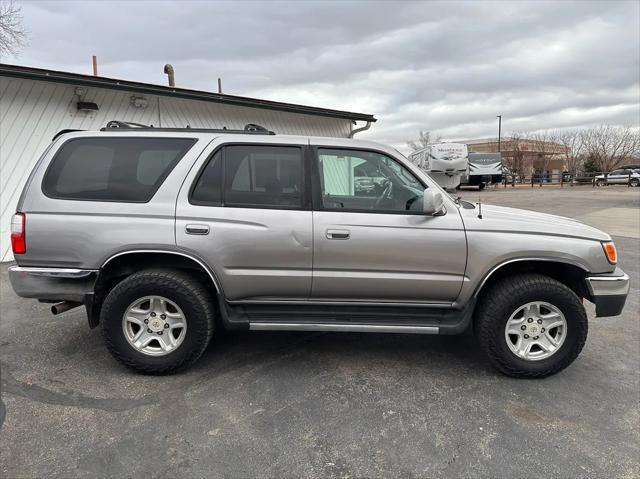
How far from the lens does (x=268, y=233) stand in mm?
3113

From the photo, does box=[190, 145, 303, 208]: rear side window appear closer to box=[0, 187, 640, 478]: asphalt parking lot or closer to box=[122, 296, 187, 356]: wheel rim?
box=[122, 296, 187, 356]: wheel rim

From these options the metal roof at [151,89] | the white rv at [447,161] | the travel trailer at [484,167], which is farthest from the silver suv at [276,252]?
the travel trailer at [484,167]

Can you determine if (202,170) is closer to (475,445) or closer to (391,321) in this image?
(391,321)

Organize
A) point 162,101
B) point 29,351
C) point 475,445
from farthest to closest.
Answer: point 162,101
point 29,351
point 475,445

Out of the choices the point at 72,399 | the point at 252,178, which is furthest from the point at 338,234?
the point at 72,399

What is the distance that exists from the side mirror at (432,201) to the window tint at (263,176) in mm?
962

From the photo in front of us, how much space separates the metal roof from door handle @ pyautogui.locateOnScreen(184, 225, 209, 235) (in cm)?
545

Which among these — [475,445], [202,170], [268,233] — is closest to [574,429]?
[475,445]

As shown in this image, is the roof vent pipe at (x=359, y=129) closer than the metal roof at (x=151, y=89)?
No

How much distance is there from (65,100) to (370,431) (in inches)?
303

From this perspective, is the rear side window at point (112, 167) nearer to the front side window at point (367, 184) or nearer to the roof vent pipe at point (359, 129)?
the front side window at point (367, 184)

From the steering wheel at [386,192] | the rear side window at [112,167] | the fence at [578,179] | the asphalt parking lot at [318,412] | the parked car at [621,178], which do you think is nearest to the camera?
the asphalt parking lot at [318,412]

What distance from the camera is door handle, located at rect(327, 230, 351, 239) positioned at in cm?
311

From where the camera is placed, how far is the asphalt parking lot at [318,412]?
2336 millimetres
